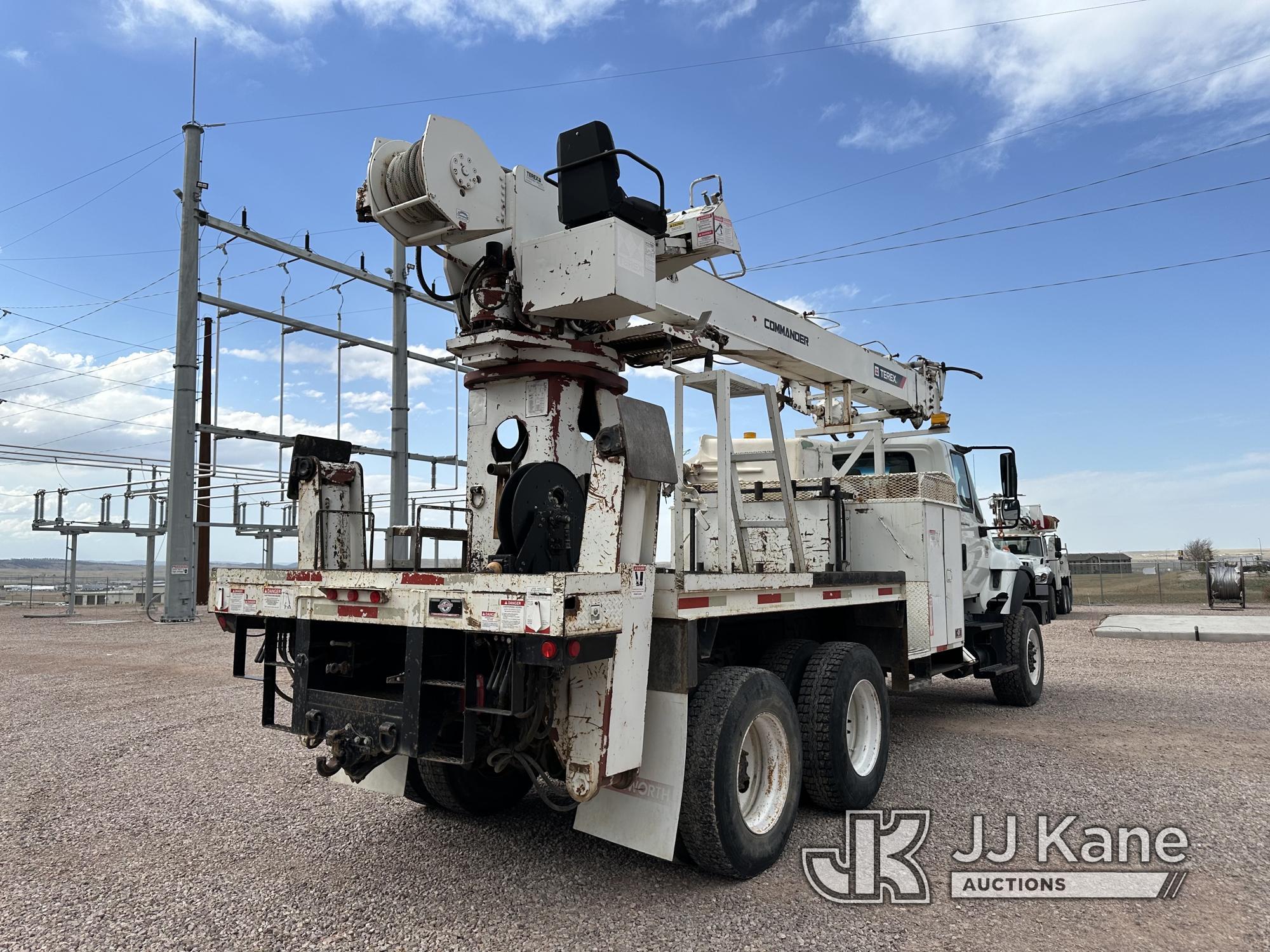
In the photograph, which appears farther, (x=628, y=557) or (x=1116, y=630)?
(x=1116, y=630)

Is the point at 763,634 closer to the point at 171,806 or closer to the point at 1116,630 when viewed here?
the point at 171,806

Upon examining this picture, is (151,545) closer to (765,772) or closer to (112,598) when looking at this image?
(112,598)

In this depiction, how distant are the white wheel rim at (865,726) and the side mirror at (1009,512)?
3895 millimetres

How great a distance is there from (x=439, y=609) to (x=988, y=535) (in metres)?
7.20

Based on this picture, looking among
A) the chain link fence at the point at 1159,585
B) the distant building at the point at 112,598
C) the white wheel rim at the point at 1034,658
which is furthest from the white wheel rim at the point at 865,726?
the distant building at the point at 112,598

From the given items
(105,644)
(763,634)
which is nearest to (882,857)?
(763,634)

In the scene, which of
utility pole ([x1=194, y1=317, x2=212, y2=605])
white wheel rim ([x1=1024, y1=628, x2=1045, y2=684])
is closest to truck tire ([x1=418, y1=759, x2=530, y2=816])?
white wheel rim ([x1=1024, y1=628, x2=1045, y2=684])

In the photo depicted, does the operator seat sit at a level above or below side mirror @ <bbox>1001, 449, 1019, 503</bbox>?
above

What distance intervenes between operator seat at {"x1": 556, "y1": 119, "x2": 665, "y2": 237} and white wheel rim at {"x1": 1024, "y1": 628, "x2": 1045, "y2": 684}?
257 inches

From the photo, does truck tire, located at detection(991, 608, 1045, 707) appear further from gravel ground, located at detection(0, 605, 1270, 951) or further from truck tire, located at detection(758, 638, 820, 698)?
truck tire, located at detection(758, 638, 820, 698)

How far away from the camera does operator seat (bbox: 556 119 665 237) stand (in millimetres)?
4762

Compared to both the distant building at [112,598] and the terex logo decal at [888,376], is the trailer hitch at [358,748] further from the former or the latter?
the distant building at [112,598]

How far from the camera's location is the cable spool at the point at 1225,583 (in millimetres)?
22531

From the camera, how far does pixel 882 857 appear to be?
180 inches
